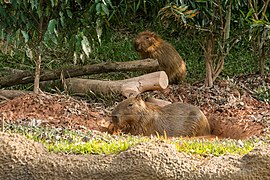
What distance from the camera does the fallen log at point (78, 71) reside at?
10.3 meters

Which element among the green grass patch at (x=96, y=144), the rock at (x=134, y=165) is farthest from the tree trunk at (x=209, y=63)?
the rock at (x=134, y=165)

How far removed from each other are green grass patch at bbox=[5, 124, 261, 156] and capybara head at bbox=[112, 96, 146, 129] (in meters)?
0.96

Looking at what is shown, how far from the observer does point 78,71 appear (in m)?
10.4

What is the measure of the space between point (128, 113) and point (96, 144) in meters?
2.41

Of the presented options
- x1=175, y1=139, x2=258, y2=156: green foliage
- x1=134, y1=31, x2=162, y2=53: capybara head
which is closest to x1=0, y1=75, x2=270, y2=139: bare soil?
x1=134, y1=31, x2=162, y2=53: capybara head

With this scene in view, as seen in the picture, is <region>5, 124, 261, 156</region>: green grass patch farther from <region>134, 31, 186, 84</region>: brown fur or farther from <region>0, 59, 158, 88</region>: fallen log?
<region>134, 31, 186, 84</region>: brown fur

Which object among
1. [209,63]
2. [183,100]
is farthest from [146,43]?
[183,100]

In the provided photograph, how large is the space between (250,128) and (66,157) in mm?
3419

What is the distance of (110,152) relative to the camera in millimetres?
5828

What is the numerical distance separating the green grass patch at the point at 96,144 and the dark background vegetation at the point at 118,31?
5.31ft

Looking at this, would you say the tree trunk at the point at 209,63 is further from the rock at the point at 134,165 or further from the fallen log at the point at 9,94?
the rock at the point at 134,165

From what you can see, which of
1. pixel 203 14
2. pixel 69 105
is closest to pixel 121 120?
pixel 69 105

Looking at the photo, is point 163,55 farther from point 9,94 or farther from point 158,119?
point 158,119

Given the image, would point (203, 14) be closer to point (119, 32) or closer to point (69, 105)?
point (69, 105)
